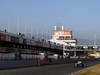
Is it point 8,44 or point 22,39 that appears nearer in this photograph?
point 8,44

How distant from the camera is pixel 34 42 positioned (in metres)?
122

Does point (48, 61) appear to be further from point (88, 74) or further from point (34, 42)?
point (88, 74)

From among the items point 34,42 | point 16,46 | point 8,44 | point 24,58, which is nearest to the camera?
point 24,58

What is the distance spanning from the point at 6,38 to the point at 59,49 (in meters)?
90.0

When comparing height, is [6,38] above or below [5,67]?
above

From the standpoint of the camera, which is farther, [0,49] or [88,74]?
[0,49]

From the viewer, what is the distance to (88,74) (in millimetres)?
27281

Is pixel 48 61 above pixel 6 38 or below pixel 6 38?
below

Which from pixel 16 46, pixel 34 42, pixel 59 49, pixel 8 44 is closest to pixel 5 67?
pixel 8 44

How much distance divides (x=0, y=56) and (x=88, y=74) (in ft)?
103

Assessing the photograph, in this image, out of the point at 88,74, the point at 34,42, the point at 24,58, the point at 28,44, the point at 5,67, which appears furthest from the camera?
the point at 34,42

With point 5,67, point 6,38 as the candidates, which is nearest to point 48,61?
point 6,38

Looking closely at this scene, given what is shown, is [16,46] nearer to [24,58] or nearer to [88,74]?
[24,58]

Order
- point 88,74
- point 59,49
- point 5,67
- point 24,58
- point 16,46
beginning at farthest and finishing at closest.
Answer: point 59,49 < point 16,46 < point 24,58 < point 5,67 < point 88,74
